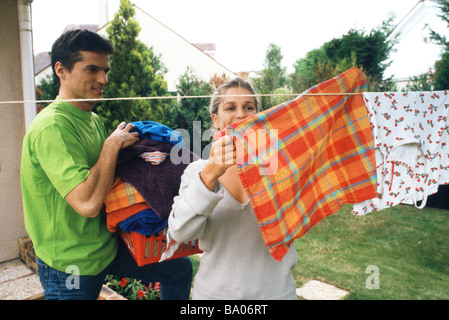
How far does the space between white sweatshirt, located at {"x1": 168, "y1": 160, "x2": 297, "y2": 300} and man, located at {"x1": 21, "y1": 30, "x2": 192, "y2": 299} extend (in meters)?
0.49

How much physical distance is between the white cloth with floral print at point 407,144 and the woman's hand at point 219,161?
857 millimetres

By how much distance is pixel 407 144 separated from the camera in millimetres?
1923

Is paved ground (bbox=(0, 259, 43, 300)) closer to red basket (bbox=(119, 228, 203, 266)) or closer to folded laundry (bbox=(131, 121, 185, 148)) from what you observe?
red basket (bbox=(119, 228, 203, 266))

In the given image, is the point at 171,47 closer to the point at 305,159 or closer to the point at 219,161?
the point at 305,159

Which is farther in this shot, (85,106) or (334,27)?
(334,27)

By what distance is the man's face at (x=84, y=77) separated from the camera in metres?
1.88

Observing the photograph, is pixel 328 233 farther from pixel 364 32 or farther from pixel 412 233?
pixel 364 32

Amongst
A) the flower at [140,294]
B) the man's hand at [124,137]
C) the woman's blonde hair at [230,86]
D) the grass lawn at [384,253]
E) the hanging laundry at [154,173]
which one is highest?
the woman's blonde hair at [230,86]

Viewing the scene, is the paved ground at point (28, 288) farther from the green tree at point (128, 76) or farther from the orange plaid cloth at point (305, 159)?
the green tree at point (128, 76)

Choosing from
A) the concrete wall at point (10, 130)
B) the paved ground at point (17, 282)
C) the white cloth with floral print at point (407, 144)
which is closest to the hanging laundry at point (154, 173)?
the white cloth with floral print at point (407, 144)

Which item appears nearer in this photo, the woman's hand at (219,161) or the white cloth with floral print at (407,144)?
the woman's hand at (219,161)
